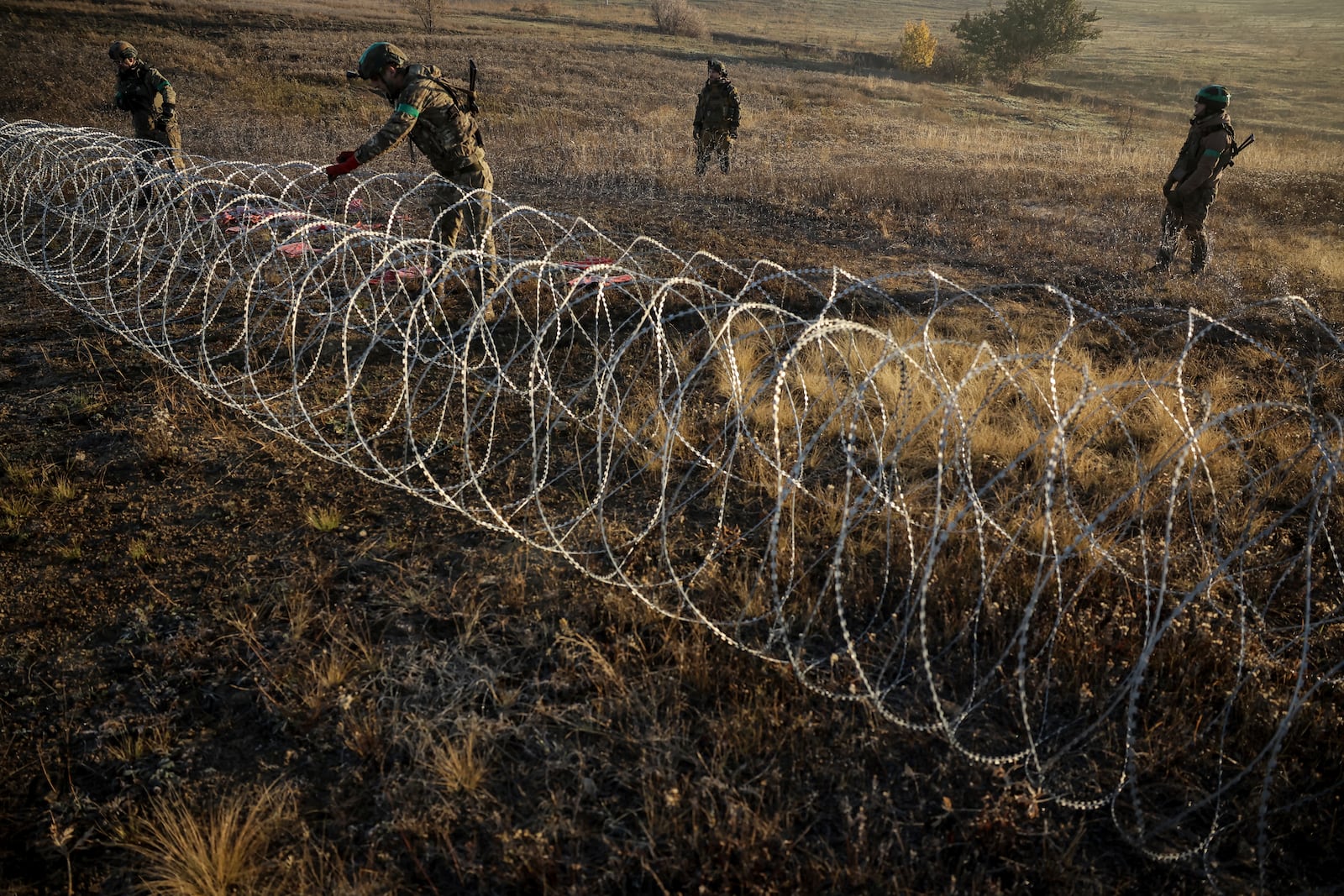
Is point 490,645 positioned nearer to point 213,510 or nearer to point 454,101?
point 213,510

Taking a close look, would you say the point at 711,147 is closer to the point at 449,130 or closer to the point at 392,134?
the point at 449,130

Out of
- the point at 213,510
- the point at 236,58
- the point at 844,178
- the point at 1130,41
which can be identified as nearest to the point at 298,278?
the point at 213,510

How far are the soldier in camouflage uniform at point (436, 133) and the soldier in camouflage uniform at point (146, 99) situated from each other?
505 cm

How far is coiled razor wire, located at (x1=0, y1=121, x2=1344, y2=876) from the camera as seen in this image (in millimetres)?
3049

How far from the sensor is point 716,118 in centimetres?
1374

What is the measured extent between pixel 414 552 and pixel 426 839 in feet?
6.25

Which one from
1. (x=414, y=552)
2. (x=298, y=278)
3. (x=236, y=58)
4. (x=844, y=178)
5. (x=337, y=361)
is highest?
(x=236, y=58)

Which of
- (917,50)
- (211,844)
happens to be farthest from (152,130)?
(917,50)

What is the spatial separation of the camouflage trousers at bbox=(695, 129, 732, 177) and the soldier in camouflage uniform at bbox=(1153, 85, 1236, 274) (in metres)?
7.81

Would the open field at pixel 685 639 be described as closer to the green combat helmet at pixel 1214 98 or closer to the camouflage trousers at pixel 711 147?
the green combat helmet at pixel 1214 98

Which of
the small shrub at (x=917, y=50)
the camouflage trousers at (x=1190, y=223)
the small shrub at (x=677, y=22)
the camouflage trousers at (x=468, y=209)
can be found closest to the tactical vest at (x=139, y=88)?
the camouflage trousers at (x=468, y=209)

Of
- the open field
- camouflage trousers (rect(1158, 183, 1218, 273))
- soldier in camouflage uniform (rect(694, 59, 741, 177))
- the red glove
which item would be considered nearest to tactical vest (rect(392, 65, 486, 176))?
the red glove

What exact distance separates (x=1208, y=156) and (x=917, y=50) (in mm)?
37402

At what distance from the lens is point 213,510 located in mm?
4676
